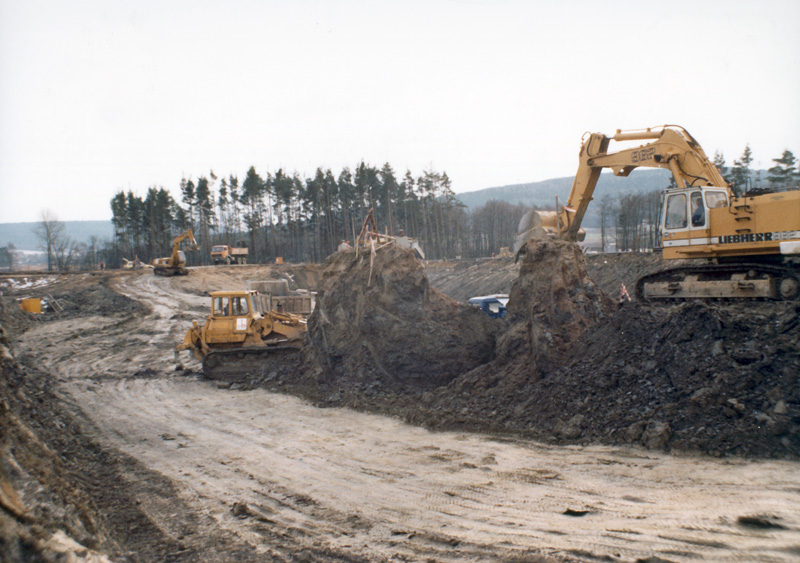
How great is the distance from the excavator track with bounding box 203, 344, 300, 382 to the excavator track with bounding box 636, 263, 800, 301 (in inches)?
359

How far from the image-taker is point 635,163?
1304 centimetres

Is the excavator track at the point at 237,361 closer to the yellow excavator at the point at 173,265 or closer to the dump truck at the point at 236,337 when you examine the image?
the dump truck at the point at 236,337

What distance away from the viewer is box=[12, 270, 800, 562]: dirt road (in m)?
4.80

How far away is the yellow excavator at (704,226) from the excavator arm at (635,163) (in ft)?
0.06

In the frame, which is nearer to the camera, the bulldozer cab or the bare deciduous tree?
the bulldozer cab

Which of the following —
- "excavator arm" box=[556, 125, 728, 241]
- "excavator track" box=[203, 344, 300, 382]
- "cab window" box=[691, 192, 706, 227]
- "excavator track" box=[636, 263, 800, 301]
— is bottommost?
"excavator track" box=[203, 344, 300, 382]

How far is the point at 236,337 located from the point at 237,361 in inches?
27.0

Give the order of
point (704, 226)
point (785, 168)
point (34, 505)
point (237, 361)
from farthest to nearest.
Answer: point (785, 168) < point (237, 361) < point (704, 226) < point (34, 505)

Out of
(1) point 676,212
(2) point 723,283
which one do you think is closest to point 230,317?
(1) point 676,212

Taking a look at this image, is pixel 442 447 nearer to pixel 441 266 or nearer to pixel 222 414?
pixel 222 414

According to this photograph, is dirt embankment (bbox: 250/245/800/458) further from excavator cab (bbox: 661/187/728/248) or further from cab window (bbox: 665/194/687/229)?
cab window (bbox: 665/194/687/229)

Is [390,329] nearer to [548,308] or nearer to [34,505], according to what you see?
[548,308]

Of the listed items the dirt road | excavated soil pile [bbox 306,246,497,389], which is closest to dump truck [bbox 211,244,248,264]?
excavated soil pile [bbox 306,246,497,389]

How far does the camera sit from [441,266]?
46.6m
